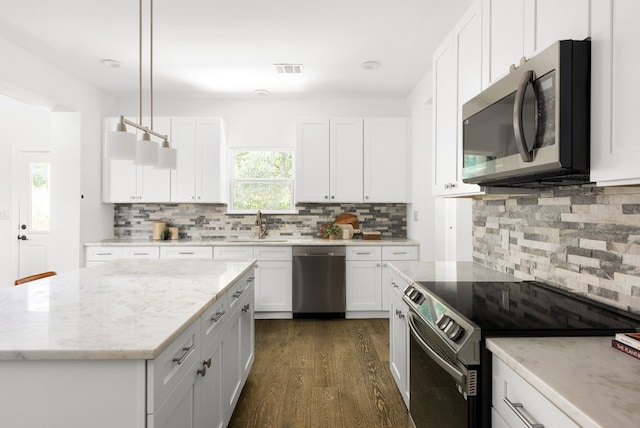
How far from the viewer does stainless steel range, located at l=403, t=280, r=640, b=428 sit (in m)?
1.18

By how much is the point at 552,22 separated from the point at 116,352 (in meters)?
1.84

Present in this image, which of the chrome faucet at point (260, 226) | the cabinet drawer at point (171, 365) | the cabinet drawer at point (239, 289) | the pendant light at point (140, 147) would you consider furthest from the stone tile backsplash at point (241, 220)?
the cabinet drawer at point (171, 365)

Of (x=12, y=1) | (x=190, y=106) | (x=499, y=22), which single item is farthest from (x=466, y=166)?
(x=190, y=106)

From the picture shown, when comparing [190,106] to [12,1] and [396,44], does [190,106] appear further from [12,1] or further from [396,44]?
[396,44]

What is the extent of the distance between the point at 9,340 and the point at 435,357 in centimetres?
146

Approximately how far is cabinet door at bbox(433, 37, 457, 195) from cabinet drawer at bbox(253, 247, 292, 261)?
7.05ft

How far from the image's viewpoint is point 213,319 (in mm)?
1725

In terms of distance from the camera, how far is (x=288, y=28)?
121 inches

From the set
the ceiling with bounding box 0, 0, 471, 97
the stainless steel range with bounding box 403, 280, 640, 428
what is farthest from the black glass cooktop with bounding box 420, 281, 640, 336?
the ceiling with bounding box 0, 0, 471, 97

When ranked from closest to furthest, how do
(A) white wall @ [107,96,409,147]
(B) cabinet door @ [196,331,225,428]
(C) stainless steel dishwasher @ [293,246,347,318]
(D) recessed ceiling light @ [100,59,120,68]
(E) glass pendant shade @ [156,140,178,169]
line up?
(B) cabinet door @ [196,331,225,428] → (E) glass pendant shade @ [156,140,178,169] → (D) recessed ceiling light @ [100,59,120,68] → (C) stainless steel dishwasher @ [293,246,347,318] → (A) white wall @ [107,96,409,147]

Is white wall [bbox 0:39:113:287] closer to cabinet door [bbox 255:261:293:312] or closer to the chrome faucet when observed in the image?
the chrome faucet

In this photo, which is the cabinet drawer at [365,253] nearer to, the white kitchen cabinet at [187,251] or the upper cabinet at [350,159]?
Answer: the upper cabinet at [350,159]

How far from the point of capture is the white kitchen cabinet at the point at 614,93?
3.28 ft

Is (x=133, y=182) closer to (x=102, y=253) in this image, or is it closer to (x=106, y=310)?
(x=102, y=253)
